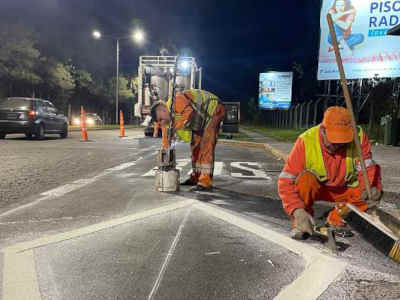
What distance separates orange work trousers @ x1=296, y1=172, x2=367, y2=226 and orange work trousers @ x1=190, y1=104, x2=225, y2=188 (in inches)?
83.1

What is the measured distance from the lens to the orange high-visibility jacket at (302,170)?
9.48ft

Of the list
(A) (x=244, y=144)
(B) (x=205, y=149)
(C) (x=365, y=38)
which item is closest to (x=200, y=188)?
(B) (x=205, y=149)

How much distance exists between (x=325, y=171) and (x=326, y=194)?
0.33m

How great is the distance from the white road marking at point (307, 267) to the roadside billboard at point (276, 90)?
39857 millimetres

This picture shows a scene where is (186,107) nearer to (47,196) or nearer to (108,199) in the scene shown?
(108,199)

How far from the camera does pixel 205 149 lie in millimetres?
5168

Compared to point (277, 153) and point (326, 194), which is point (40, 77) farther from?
point (326, 194)

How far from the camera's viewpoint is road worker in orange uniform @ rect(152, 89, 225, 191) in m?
4.96

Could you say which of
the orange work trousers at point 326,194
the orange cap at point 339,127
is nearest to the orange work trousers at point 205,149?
the orange work trousers at point 326,194

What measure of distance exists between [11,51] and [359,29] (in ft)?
67.8

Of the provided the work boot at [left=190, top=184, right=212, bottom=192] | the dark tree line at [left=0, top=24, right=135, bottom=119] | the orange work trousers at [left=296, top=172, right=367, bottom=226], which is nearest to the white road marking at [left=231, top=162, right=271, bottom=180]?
the work boot at [left=190, top=184, right=212, bottom=192]

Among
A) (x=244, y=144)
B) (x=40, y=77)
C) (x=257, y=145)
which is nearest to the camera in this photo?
(x=257, y=145)

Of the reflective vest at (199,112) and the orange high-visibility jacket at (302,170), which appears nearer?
the orange high-visibility jacket at (302,170)

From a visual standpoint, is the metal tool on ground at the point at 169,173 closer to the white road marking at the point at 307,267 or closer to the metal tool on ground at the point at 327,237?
the white road marking at the point at 307,267
